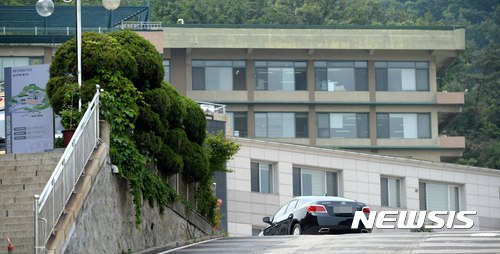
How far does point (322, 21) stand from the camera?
335 feet

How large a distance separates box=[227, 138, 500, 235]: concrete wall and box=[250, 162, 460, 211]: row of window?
0.25m

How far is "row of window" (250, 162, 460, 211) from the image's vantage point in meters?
59.1

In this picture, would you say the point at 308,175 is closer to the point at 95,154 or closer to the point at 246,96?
the point at 246,96

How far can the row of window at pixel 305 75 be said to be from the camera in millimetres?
76438

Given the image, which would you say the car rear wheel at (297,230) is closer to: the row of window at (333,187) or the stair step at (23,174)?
the stair step at (23,174)

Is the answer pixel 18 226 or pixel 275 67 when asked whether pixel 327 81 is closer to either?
pixel 275 67

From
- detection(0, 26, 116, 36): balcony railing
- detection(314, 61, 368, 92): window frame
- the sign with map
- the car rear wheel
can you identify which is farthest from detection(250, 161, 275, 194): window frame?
the sign with map

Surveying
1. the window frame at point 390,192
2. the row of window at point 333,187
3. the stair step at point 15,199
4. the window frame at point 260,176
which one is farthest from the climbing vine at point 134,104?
the window frame at point 390,192

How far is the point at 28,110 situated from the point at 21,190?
3.84 metres

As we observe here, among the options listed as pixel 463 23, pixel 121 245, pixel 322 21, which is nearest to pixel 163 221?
pixel 121 245

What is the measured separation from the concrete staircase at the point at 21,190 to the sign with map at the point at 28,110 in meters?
2.05

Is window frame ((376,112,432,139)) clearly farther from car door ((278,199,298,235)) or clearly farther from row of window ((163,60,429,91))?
car door ((278,199,298,235))

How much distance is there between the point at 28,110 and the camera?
2706cm

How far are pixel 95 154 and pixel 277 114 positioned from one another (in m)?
53.0
